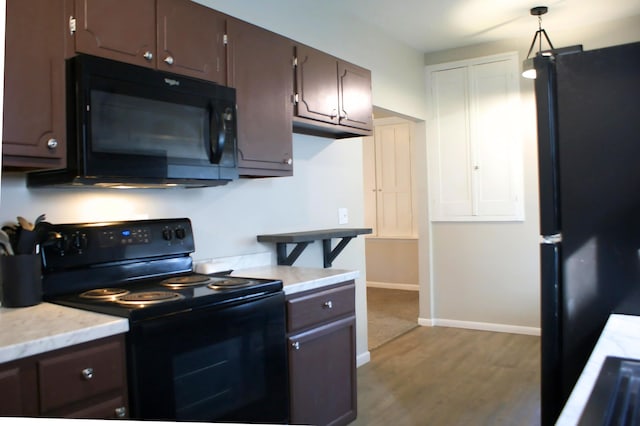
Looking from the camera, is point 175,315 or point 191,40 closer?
point 175,315

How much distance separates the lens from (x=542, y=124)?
1.47 m

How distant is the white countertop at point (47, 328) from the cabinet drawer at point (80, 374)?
0.14 ft

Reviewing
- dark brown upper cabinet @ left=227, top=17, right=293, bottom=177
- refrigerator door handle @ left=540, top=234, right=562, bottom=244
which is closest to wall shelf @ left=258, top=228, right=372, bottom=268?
dark brown upper cabinet @ left=227, top=17, right=293, bottom=177

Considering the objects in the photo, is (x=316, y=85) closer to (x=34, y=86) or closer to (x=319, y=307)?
(x=319, y=307)

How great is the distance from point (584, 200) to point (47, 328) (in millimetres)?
1530

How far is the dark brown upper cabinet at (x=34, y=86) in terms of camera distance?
5.39 ft

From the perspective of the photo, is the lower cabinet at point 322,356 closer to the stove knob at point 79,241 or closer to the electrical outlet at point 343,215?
the stove knob at point 79,241

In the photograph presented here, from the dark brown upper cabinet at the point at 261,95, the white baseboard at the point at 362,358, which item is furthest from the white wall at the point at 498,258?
the dark brown upper cabinet at the point at 261,95

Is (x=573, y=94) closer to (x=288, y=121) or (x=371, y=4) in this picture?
(x=288, y=121)

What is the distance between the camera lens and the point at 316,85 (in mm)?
2885

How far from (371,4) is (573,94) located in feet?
8.43

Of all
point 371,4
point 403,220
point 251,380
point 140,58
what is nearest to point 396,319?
point 403,220

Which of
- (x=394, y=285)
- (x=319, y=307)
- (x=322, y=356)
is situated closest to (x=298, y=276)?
(x=319, y=307)

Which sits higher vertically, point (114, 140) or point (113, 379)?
point (114, 140)
